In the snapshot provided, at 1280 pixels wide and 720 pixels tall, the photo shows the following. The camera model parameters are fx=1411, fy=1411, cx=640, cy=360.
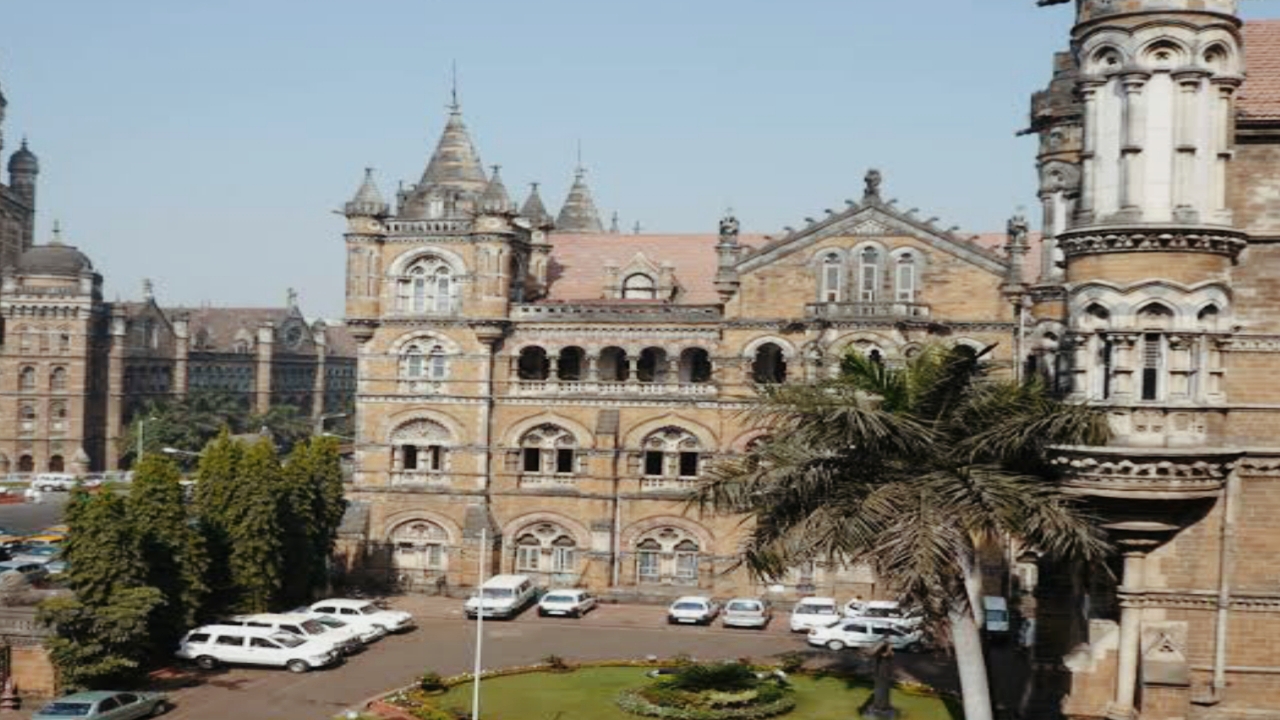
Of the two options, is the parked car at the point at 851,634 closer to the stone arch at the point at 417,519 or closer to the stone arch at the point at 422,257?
the stone arch at the point at 417,519

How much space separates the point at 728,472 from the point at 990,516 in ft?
16.1

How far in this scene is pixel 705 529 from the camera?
52.8 meters

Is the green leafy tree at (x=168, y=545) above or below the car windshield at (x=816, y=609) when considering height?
above

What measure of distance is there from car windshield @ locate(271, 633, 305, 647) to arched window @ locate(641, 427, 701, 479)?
16.9m

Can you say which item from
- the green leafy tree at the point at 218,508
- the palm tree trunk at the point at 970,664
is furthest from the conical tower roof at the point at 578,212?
the palm tree trunk at the point at 970,664

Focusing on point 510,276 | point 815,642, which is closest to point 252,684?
point 815,642

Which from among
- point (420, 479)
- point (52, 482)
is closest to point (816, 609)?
point (420, 479)

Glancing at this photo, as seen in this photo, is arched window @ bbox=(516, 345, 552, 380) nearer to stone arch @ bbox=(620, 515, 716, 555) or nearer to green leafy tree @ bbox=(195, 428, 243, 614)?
stone arch @ bbox=(620, 515, 716, 555)

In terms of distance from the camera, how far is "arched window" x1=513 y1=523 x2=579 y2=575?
53.8m

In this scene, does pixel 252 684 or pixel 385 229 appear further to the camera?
pixel 385 229

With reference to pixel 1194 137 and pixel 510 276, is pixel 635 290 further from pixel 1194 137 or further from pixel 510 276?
pixel 1194 137

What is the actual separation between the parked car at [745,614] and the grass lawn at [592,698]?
26.6ft

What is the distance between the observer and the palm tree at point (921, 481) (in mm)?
22688

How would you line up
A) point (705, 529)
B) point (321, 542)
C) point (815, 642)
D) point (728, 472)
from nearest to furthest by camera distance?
1. point (728, 472)
2. point (815, 642)
3. point (321, 542)
4. point (705, 529)
